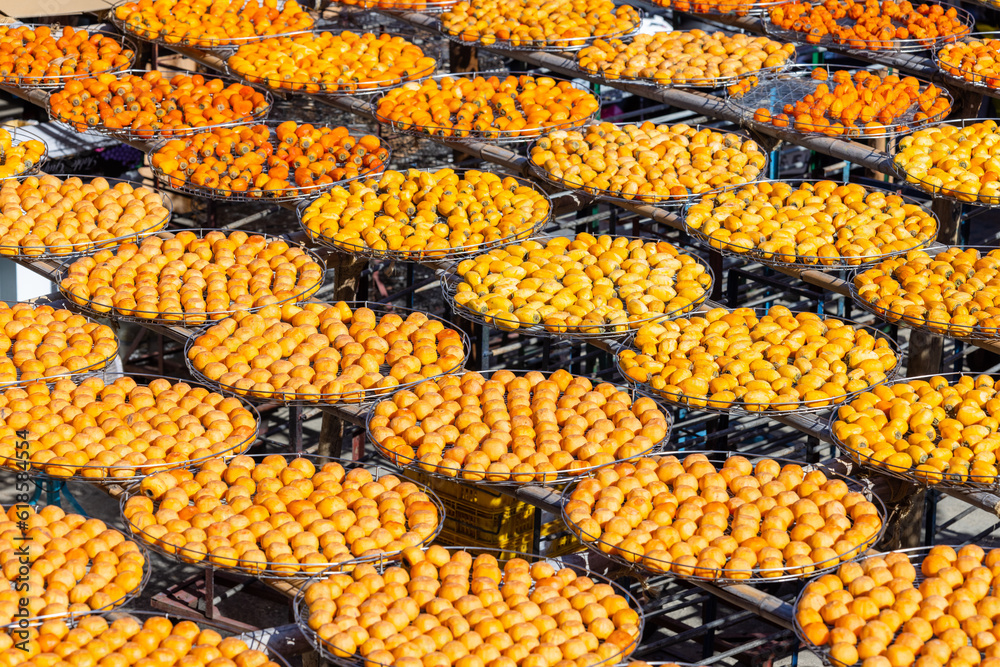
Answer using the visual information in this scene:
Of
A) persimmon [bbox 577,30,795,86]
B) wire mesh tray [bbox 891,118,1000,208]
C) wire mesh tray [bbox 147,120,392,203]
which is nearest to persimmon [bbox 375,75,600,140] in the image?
persimmon [bbox 577,30,795,86]

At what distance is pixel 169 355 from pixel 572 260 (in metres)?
6.45

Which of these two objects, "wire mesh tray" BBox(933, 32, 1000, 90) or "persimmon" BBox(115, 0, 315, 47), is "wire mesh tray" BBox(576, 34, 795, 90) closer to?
"wire mesh tray" BBox(933, 32, 1000, 90)

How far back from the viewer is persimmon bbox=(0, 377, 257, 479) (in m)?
7.73

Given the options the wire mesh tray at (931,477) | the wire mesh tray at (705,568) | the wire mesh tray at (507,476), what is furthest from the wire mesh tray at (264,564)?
the wire mesh tray at (931,477)

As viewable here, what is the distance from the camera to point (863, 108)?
440 inches

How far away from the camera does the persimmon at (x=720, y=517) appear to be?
6902 mm

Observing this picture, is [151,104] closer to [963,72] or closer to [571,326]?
[571,326]

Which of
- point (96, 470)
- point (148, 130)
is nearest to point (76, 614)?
point (96, 470)

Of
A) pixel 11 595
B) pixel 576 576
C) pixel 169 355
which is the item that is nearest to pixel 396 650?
pixel 576 576

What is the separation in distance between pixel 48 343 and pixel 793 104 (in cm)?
633

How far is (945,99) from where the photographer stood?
37.7 ft

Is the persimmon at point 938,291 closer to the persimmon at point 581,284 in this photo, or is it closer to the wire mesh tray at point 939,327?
the wire mesh tray at point 939,327

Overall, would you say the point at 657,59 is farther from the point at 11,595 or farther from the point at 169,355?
the point at 11,595

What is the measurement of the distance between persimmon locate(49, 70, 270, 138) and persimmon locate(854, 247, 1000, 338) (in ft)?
18.3
